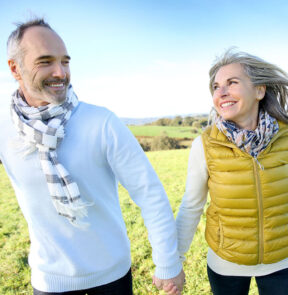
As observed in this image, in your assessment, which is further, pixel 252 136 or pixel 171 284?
pixel 252 136

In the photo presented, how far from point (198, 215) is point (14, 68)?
5.13 ft

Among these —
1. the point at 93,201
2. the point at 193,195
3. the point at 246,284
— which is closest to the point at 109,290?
the point at 93,201

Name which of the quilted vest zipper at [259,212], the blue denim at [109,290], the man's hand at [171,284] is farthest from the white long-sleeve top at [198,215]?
the blue denim at [109,290]

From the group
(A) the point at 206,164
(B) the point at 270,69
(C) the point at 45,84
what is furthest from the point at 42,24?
(B) the point at 270,69

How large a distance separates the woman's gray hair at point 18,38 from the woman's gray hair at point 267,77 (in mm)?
1210

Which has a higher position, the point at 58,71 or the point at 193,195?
the point at 58,71

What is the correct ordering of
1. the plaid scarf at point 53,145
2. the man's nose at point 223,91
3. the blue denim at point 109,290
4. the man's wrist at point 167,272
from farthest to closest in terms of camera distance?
1. the man's nose at point 223,91
2. the blue denim at point 109,290
3. the man's wrist at point 167,272
4. the plaid scarf at point 53,145

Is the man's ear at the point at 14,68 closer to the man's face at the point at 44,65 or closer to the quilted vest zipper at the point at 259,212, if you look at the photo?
the man's face at the point at 44,65

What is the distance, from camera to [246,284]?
1956mm

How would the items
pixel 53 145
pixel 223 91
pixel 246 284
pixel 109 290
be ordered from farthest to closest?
pixel 246 284, pixel 223 91, pixel 109 290, pixel 53 145

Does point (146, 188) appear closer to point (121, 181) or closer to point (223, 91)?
point (121, 181)

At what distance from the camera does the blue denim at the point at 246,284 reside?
181 centimetres

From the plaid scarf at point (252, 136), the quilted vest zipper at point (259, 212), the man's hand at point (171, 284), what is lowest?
the man's hand at point (171, 284)

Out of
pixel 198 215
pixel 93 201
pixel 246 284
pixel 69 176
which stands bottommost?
pixel 246 284
